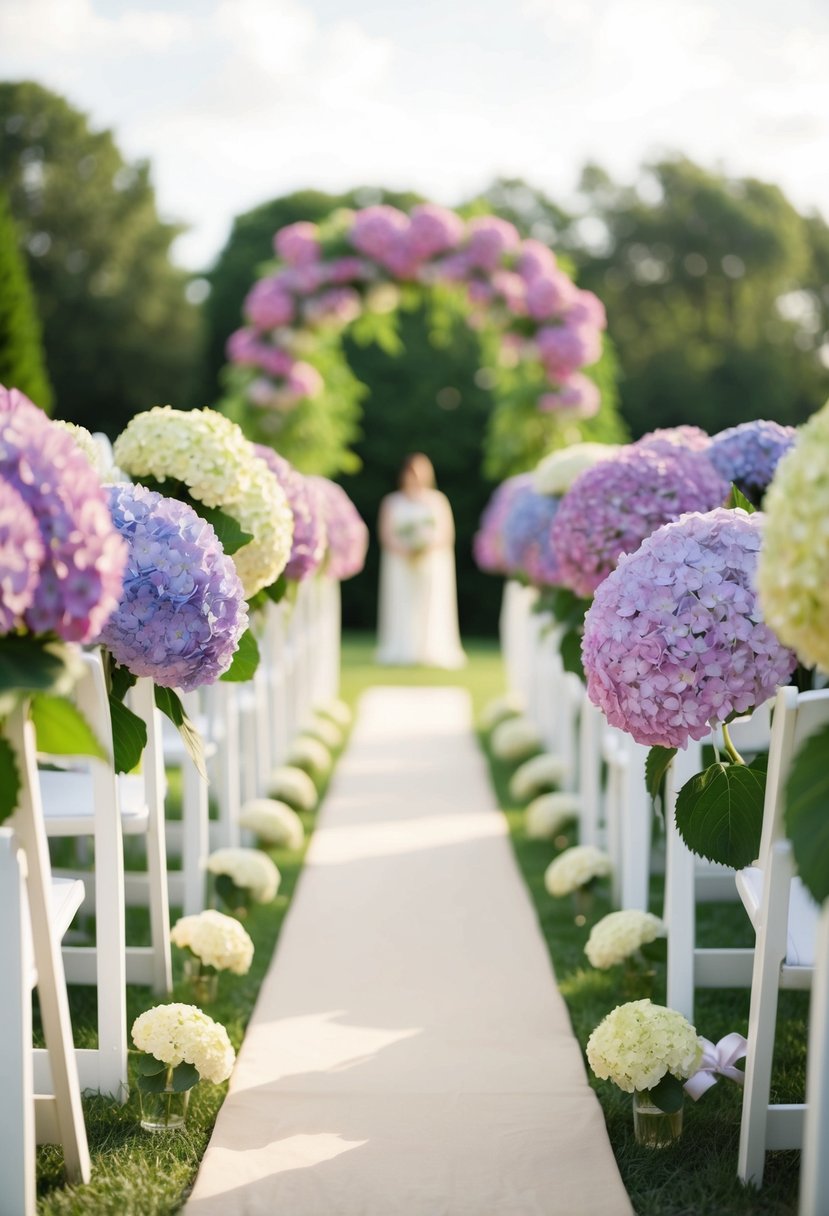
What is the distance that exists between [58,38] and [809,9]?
13588 millimetres

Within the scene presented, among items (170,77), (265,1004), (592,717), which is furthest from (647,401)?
(265,1004)

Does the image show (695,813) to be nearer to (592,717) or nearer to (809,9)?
(592,717)

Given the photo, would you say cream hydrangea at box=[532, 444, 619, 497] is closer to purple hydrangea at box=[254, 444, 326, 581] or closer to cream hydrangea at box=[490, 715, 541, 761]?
purple hydrangea at box=[254, 444, 326, 581]

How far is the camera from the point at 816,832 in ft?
5.87

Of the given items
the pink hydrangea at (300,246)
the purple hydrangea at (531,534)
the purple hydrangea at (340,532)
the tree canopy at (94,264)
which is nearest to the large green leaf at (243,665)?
the purple hydrangea at (531,534)

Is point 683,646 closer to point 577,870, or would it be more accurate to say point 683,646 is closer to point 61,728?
point 61,728

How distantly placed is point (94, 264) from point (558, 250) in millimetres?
8681

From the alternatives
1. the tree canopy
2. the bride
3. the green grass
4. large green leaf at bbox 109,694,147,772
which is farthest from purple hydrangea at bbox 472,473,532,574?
the tree canopy

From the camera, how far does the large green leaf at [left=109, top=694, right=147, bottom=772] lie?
282 cm

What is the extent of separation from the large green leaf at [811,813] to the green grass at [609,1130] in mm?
958

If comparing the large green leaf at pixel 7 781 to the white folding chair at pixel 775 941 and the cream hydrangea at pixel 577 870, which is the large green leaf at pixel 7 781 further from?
the cream hydrangea at pixel 577 870

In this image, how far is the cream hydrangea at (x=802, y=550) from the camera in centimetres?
173

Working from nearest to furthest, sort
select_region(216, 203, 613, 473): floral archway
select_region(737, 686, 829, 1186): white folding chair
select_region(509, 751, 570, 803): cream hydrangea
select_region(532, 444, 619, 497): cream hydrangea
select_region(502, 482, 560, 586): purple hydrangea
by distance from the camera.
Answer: select_region(737, 686, 829, 1186): white folding chair
select_region(532, 444, 619, 497): cream hydrangea
select_region(502, 482, 560, 586): purple hydrangea
select_region(509, 751, 570, 803): cream hydrangea
select_region(216, 203, 613, 473): floral archway

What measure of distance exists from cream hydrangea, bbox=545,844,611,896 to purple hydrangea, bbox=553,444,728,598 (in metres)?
1.20
